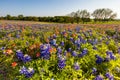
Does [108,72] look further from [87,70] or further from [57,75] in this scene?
[57,75]

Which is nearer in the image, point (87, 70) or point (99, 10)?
point (87, 70)

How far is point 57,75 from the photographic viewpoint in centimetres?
596

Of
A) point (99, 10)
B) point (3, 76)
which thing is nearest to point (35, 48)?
point (3, 76)

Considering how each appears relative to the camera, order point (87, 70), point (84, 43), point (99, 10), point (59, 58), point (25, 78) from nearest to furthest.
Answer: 1. point (25, 78)
2. point (59, 58)
3. point (87, 70)
4. point (84, 43)
5. point (99, 10)

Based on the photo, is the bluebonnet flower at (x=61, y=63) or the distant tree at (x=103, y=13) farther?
the distant tree at (x=103, y=13)

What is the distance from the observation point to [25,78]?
18.3ft

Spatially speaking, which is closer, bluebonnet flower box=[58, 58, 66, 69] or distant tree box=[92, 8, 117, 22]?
bluebonnet flower box=[58, 58, 66, 69]

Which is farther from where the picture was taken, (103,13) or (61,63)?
(103,13)

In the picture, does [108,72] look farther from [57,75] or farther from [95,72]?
[57,75]

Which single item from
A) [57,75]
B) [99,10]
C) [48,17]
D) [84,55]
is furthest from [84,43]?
[99,10]

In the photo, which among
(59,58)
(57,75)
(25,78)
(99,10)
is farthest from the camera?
(99,10)

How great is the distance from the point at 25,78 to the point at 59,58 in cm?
114

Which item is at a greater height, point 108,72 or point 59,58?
point 59,58

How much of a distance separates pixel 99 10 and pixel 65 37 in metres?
86.6
